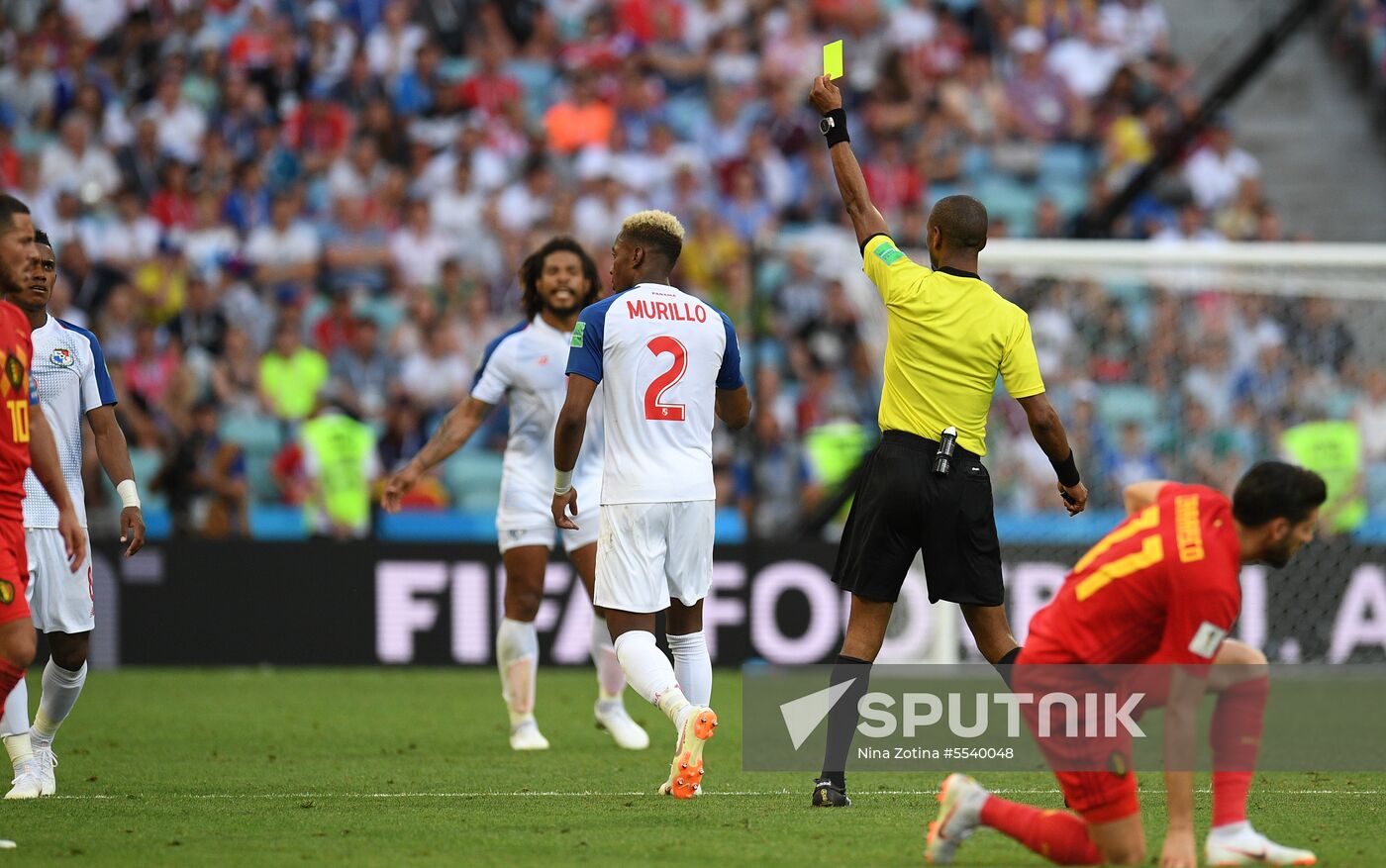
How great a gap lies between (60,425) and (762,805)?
140 inches

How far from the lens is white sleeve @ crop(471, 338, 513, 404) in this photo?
379 inches

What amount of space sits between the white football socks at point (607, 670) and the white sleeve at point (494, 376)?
4.50 feet

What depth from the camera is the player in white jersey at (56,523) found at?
25.7 ft

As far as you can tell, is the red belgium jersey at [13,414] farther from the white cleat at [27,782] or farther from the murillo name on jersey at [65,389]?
the white cleat at [27,782]

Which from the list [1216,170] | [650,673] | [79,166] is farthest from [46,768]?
[1216,170]

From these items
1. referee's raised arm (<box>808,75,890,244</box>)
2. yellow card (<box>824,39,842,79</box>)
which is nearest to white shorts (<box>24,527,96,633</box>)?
referee's raised arm (<box>808,75,890,244</box>)

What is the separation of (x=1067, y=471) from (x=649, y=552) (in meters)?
1.76

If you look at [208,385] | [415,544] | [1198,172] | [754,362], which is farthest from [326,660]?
[1198,172]

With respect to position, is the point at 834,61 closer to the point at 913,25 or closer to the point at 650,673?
the point at 650,673

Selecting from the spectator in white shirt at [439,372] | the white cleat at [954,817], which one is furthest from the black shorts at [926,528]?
the spectator in white shirt at [439,372]

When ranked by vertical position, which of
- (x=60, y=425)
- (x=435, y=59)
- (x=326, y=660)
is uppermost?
(x=435, y=59)

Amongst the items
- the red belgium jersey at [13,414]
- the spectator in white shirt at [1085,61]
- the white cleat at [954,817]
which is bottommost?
the white cleat at [954,817]

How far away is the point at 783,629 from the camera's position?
14016 mm

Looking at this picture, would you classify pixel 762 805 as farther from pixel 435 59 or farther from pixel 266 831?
pixel 435 59
